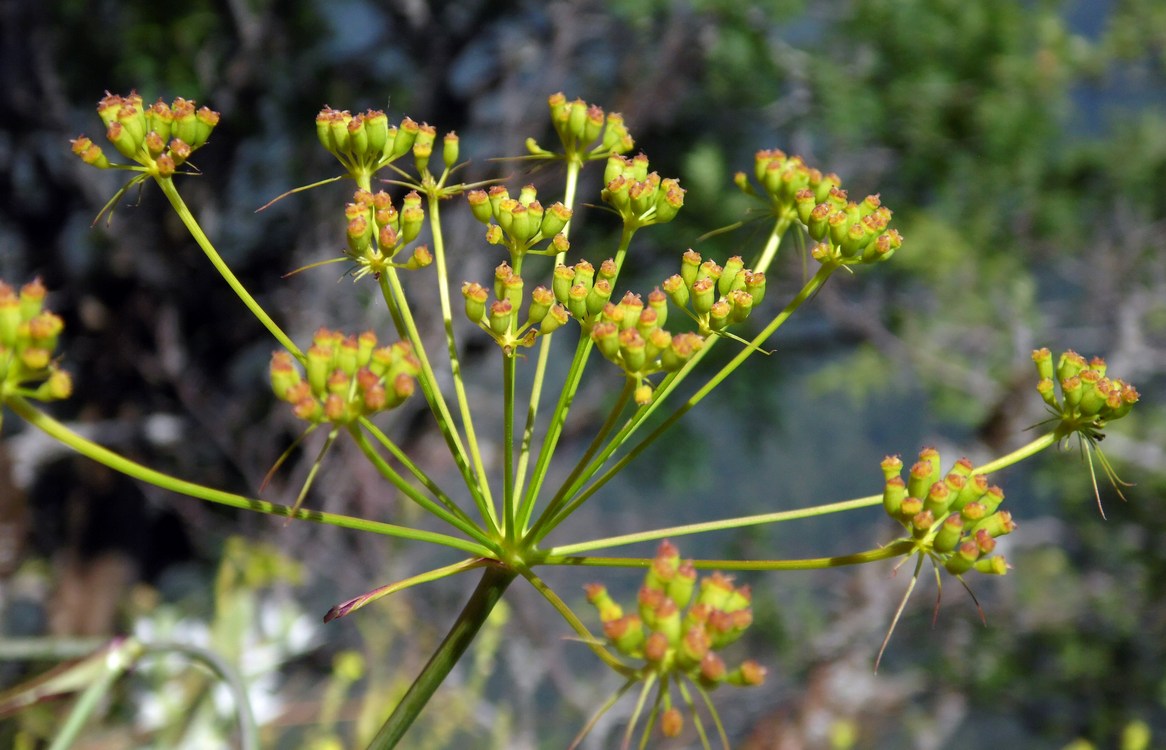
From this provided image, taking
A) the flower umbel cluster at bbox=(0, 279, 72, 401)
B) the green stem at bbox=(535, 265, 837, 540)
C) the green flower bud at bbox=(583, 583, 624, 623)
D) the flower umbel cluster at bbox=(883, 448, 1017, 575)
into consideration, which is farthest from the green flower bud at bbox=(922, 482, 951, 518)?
the flower umbel cluster at bbox=(0, 279, 72, 401)

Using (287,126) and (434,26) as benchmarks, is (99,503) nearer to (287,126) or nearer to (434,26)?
(287,126)

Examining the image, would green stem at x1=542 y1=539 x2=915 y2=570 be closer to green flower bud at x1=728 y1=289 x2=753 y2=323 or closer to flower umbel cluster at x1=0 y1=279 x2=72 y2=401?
green flower bud at x1=728 y1=289 x2=753 y2=323

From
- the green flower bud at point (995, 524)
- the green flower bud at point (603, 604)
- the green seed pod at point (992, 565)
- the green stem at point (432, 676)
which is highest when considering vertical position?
the green flower bud at point (995, 524)

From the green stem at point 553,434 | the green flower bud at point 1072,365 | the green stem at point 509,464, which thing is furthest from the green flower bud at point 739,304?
the green flower bud at point 1072,365

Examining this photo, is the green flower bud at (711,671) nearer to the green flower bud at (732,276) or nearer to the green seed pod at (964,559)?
the green seed pod at (964,559)

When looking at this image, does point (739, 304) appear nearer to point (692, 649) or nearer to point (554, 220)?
point (554, 220)

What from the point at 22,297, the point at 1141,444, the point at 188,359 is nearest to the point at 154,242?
the point at 188,359
